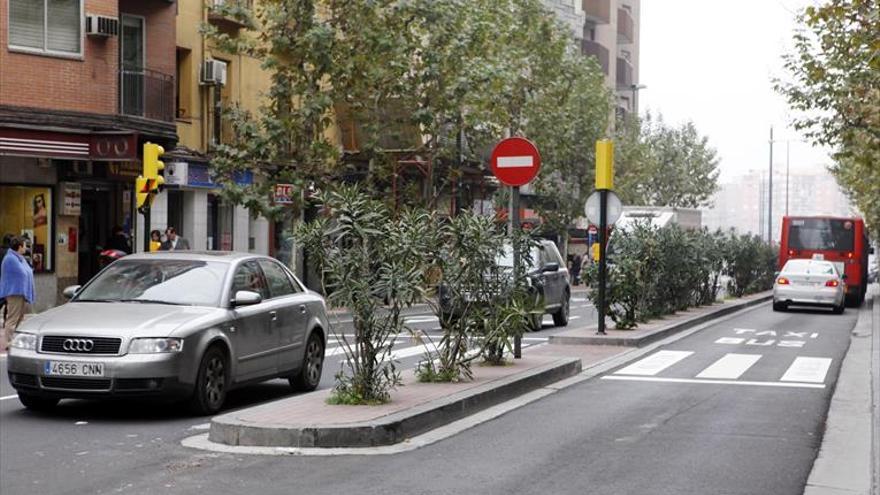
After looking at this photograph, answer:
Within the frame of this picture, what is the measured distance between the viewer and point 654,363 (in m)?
17.5

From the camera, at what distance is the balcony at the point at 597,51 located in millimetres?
67850

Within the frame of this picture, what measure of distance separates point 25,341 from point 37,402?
72cm

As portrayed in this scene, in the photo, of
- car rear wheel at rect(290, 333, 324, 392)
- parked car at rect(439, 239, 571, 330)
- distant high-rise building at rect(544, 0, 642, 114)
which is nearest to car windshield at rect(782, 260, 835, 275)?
parked car at rect(439, 239, 571, 330)

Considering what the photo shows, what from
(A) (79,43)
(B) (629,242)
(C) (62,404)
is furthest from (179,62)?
(C) (62,404)

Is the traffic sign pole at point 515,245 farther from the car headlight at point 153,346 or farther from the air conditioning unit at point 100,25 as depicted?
the air conditioning unit at point 100,25

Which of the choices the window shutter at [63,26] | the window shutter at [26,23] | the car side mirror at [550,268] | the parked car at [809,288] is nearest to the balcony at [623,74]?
the parked car at [809,288]

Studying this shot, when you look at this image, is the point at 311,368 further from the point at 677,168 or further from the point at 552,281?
the point at 677,168

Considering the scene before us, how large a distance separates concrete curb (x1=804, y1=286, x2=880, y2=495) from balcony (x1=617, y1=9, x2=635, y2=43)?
59018mm

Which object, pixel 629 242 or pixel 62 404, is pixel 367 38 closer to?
pixel 629 242

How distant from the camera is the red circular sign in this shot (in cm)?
1567

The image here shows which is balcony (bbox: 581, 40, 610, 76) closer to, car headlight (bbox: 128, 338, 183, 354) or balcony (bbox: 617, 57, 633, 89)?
balcony (bbox: 617, 57, 633, 89)

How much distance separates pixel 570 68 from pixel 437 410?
122ft

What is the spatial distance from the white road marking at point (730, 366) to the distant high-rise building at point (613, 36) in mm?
44565

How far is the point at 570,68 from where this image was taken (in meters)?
46.9
